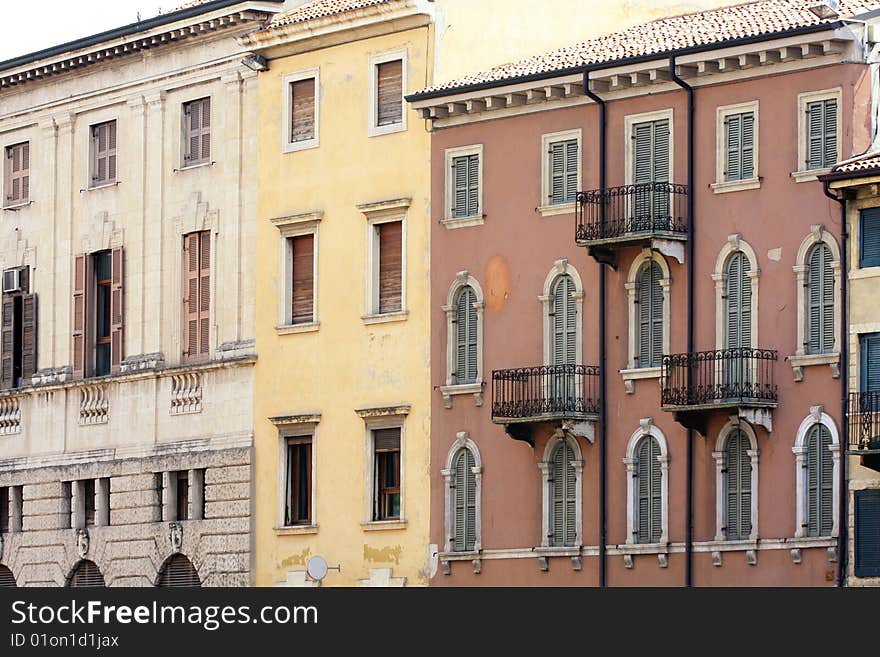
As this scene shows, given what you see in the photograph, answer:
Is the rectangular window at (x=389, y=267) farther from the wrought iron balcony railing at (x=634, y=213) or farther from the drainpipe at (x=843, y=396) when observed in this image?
the drainpipe at (x=843, y=396)

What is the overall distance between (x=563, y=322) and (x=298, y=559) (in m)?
8.35

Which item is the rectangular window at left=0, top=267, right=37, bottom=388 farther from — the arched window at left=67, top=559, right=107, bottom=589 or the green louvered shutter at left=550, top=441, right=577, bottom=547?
the green louvered shutter at left=550, top=441, right=577, bottom=547

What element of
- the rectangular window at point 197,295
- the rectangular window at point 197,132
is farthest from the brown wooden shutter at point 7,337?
the rectangular window at point 197,132

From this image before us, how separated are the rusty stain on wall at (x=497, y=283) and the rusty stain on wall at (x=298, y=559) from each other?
675 centimetres

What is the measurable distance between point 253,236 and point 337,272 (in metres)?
2.77

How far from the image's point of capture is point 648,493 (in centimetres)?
6141

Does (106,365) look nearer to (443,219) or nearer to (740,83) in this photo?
(443,219)

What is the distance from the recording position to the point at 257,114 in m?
69.9

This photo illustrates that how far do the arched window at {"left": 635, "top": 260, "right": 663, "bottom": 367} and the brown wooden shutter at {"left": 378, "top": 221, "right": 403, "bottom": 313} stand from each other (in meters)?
6.26

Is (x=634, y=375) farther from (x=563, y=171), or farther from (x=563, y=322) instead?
(x=563, y=171)

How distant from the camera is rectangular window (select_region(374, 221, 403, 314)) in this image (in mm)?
66625

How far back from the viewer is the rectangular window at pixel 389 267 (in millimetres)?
66625

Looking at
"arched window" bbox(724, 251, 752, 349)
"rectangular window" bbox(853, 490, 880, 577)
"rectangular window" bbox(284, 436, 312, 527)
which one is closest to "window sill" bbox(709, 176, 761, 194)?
"arched window" bbox(724, 251, 752, 349)
